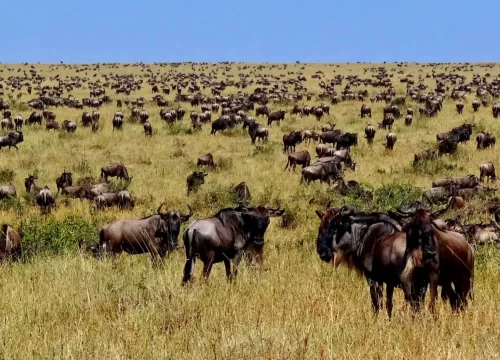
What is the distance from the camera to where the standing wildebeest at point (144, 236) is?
9.55m

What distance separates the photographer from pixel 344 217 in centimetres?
650

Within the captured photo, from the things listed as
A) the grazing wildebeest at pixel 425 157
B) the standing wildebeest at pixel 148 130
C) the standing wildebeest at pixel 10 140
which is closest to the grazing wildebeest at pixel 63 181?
the standing wildebeest at pixel 10 140

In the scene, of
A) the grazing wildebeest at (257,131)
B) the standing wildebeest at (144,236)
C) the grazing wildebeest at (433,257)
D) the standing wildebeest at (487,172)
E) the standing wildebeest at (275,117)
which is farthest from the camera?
the standing wildebeest at (275,117)

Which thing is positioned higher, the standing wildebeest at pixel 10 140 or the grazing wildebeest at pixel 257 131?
the grazing wildebeest at pixel 257 131

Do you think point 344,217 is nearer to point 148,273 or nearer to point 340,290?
point 340,290

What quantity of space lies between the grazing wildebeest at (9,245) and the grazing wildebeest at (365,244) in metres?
5.79

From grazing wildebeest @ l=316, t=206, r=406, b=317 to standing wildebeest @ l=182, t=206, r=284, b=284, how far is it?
1.59m

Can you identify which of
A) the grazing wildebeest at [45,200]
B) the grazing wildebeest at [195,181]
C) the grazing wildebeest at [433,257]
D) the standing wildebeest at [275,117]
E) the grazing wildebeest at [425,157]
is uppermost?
the standing wildebeest at [275,117]

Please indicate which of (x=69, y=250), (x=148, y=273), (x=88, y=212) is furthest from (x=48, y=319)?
(x=88, y=212)

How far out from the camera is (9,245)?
9.76m

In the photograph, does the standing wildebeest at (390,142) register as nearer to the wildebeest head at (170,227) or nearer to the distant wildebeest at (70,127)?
the distant wildebeest at (70,127)

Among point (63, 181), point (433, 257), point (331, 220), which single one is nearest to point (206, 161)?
point (63, 181)

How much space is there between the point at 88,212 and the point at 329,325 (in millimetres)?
11016

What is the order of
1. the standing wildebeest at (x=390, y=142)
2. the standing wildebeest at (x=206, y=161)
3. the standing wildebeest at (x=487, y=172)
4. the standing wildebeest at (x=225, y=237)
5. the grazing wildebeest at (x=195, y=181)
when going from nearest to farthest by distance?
the standing wildebeest at (x=225, y=237) < the grazing wildebeest at (x=195, y=181) < the standing wildebeest at (x=487, y=172) < the standing wildebeest at (x=206, y=161) < the standing wildebeest at (x=390, y=142)
